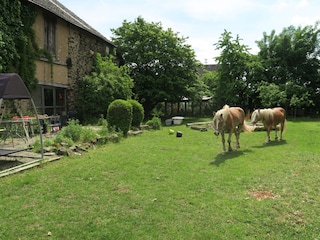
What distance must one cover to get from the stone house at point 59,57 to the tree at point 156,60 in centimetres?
535

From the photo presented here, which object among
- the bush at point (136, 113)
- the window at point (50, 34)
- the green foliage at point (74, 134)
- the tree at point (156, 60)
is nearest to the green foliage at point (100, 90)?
the bush at point (136, 113)

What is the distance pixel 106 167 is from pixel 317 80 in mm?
24318

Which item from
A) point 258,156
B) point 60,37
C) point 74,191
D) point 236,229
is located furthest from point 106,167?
point 60,37

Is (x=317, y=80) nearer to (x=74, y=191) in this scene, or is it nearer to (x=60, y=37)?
(x=60, y=37)

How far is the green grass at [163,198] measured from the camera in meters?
3.56

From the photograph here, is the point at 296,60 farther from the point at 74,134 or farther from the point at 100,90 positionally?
the point at 74,134

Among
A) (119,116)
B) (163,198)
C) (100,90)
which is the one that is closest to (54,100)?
(100,90)

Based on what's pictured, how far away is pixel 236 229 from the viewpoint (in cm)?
357

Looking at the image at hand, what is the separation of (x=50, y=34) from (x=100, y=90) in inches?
153

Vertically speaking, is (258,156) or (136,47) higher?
(136,47)

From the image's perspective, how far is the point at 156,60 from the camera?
22672mm

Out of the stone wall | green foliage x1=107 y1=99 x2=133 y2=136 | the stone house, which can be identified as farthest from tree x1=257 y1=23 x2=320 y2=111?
green foliage x1=107 y1=99 x2=133 y2=136

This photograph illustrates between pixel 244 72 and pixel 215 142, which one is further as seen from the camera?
pixel 244 72

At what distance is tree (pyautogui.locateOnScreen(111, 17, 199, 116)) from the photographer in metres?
22.0
